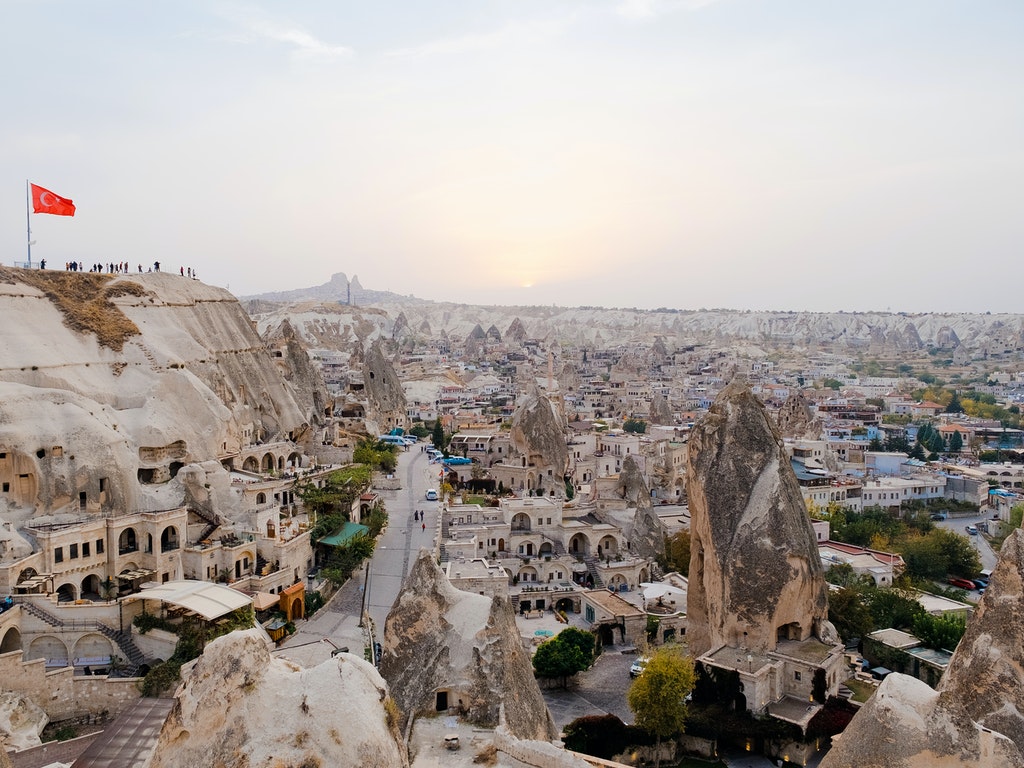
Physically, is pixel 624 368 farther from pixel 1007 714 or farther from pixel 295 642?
pixel 1007 714

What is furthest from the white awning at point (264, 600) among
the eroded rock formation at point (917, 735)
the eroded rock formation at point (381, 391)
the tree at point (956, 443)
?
the tree at point (956, 443)

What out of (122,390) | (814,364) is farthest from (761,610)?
(814,364)

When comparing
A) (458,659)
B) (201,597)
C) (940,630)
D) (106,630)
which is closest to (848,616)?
(940,630)

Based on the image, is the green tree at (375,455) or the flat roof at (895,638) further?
the green tree at (375,455)

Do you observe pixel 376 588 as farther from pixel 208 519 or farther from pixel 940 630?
pixel 940 630

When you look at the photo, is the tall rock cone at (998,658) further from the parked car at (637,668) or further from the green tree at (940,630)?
the green tree at (940,630)

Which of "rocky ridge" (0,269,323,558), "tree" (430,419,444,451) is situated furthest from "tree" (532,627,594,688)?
"tree" (430,419,444,451)
